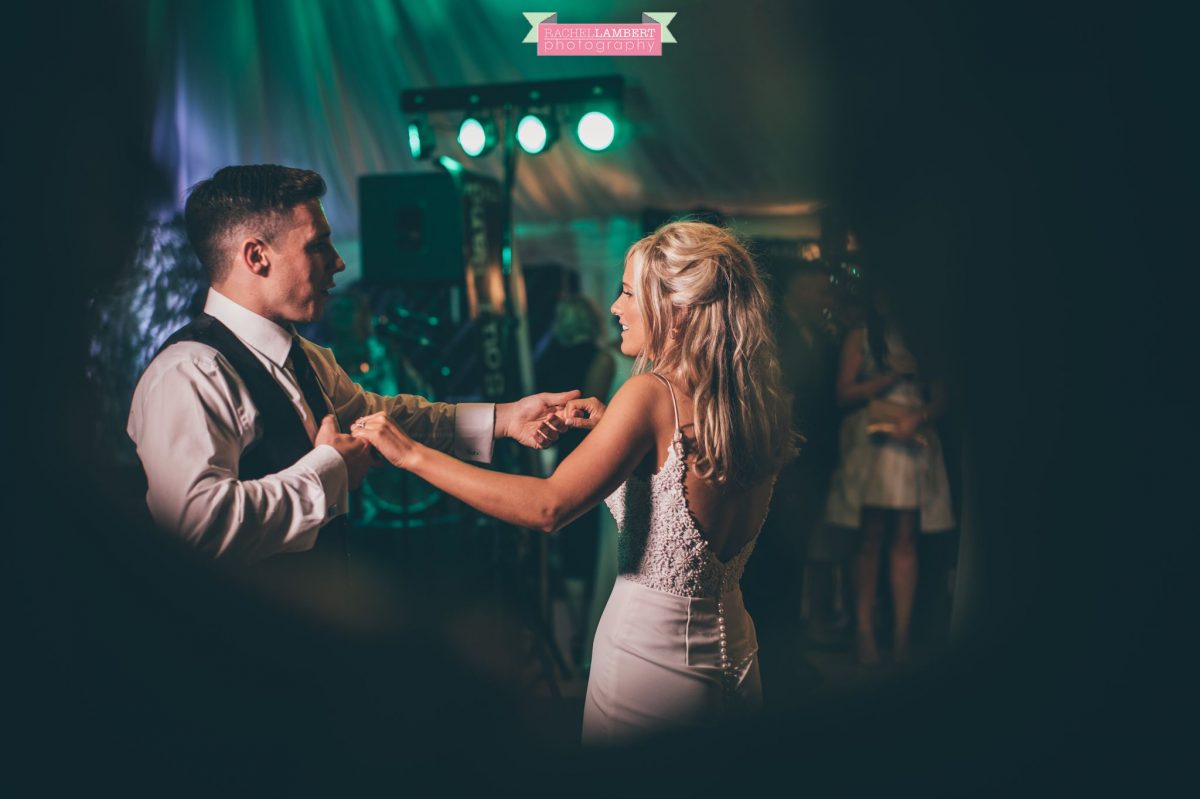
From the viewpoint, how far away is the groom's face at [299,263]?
5.11 ft

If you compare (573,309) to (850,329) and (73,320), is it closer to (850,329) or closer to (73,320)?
(850,329)

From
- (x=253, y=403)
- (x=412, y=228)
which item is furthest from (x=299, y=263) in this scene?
(x=412, y=228)

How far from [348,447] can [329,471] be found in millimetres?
65

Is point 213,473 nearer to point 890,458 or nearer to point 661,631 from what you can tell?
point 661,631

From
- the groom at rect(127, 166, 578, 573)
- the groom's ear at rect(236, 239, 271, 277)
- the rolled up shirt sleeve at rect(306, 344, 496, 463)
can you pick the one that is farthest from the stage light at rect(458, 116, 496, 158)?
the groom's ear at rect(236, 239, 271, 277)

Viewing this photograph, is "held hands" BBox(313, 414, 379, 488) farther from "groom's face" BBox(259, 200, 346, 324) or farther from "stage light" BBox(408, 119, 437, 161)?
"stage light" BBox(408, 119, 437, 161)

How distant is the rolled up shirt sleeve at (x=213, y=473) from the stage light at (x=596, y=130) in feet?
5.97

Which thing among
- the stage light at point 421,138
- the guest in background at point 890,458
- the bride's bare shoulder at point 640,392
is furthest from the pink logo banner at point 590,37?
the guest in background at point 890,458

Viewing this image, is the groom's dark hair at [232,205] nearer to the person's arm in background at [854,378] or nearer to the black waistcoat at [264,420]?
the black waistcoat at [264,420]

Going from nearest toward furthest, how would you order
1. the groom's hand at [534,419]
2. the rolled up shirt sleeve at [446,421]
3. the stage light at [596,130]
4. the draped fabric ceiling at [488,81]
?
the groom's hand at [534,419]
the rolled up shirt sleeve at [446,421]
the draped fabric ceiling at [488,81]
the stage light at [596,130]

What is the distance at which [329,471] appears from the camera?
4.68 feet

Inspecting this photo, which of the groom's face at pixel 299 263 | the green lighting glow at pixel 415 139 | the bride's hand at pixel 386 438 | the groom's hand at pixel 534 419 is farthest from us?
the green lighting glow at pixel 415 139

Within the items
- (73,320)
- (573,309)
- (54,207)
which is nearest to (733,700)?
(73,320)

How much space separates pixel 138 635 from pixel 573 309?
215 cm
